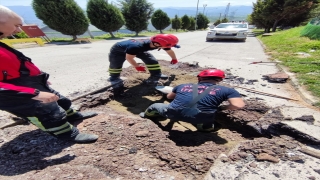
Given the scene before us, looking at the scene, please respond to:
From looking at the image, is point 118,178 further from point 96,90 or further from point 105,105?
point 96,90

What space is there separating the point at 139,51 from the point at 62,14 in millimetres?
12538

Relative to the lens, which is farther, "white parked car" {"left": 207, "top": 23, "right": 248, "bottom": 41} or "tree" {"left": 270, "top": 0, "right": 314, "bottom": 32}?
"tree" {"left": 270, "top": 0, "right": 314, "bottom": 32}

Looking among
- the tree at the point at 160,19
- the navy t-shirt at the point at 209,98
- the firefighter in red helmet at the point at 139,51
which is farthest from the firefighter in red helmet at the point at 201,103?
the tree at the point at 160,19

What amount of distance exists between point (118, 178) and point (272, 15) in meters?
23.7

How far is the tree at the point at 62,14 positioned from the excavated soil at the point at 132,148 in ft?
44.5

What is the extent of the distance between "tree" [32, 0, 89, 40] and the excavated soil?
44.5 ft

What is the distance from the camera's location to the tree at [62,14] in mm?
14008

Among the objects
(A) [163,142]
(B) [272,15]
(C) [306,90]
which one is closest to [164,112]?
(A) [163,142]

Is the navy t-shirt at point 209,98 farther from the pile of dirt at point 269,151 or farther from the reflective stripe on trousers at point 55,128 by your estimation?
the reflective stripe on trousers at point 55,128

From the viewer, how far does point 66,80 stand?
15.3ft

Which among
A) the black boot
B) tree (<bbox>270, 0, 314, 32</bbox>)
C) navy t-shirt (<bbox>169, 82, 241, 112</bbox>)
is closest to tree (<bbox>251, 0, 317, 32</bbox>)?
tree (<bbox>270, 0, 314, 32</bbox>)

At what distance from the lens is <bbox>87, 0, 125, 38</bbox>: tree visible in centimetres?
1736

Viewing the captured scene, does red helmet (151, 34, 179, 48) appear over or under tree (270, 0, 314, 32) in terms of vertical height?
under

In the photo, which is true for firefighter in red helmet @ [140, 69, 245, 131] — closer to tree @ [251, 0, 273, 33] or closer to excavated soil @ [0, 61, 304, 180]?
excavated soil @ [0, 61, 304, 180]
